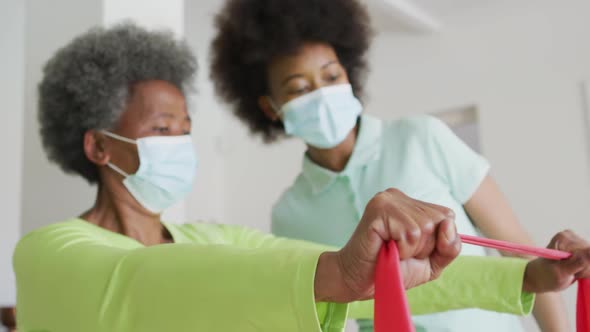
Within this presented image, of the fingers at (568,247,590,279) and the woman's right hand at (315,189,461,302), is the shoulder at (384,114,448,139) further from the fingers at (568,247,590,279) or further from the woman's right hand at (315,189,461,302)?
the woman's right hand at (315,189,461,302)

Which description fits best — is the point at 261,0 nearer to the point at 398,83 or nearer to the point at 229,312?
the point at 229,312

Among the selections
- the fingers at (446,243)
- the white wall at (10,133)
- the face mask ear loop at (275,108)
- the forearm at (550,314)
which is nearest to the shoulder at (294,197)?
the face mask ear loop at (275,108)

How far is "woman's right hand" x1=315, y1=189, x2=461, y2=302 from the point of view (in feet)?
1.85

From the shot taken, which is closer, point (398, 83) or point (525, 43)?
point (525, 43)

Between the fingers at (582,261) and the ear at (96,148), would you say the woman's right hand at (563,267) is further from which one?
the ear at (96,148)

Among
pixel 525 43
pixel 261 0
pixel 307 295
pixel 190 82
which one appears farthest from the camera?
pixel 525 43

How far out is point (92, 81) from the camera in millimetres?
1200

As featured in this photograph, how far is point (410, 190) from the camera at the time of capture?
1189mm

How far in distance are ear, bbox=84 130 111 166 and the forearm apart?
2.67ft

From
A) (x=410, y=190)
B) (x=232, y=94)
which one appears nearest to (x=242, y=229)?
(x=410, y=190)

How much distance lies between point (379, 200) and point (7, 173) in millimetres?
1741

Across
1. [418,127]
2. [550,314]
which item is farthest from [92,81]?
[550,314]

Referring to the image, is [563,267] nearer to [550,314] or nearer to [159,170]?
[550,314]

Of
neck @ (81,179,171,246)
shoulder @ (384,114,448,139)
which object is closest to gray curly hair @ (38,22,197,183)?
neck @ (81,179,171,246)
